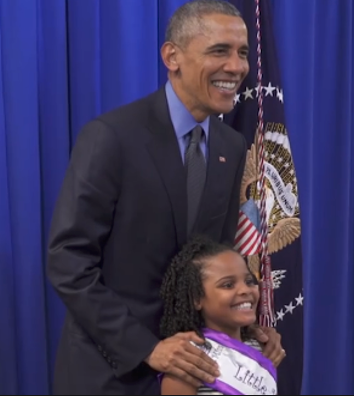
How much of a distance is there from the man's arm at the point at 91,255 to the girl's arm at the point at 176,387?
0.08m

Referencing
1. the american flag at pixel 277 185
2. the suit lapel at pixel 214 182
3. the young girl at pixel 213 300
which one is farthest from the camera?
the american flag at pixel 277 185

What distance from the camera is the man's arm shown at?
186cm

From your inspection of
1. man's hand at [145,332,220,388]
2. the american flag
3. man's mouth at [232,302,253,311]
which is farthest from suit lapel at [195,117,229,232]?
the american flag

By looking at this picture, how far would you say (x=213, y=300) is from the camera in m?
1.96

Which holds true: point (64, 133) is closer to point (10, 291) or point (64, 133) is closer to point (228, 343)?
point (10, 291)

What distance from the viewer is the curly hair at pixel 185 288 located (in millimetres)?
1972

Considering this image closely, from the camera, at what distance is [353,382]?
3.31 metres

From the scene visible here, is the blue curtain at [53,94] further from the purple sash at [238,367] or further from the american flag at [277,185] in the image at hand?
the purple sash at [238,367]

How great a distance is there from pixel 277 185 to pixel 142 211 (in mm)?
1022

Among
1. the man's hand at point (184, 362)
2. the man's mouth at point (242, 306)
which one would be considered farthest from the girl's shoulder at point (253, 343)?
the man's hand at point (184, 362)

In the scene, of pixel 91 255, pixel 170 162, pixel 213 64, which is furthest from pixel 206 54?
pixel 91 255

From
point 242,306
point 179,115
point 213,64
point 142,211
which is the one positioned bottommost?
point 242,306

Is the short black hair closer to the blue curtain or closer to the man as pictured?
the man

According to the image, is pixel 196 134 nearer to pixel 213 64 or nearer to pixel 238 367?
pixel 213 64
